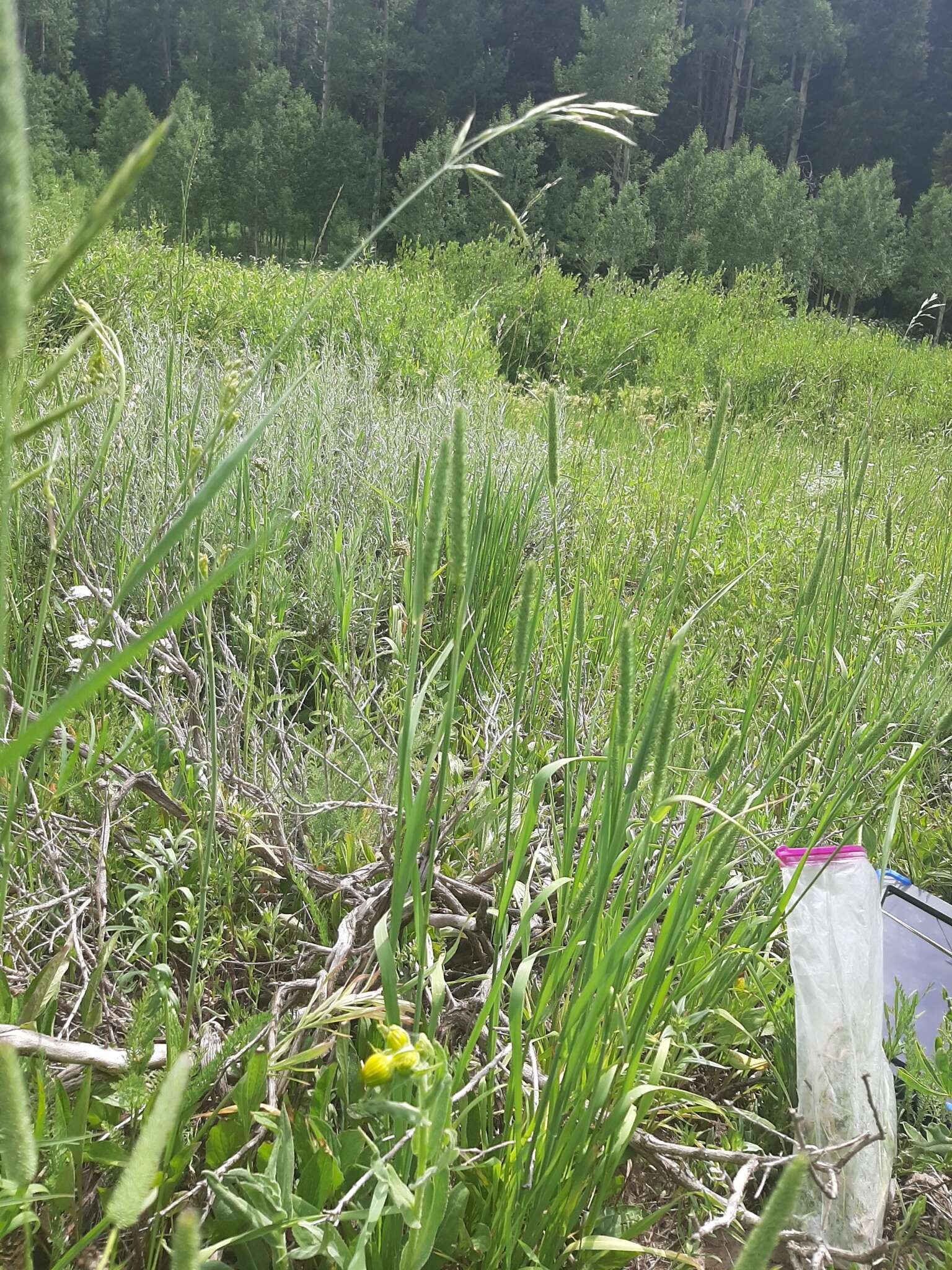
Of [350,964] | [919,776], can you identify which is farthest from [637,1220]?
[919,776]

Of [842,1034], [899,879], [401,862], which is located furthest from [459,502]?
[899,879]

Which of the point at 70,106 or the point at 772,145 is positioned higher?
the point at 772,145

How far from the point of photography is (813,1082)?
92 cm

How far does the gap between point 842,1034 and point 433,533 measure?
31.5 inches

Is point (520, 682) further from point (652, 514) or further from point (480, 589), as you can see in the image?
point (652, 514)

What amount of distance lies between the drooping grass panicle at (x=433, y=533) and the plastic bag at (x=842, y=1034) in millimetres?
554

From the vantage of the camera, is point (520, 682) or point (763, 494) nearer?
point (520, 682)

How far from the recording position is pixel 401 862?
2.01ft

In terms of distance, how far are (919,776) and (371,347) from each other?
163 inches

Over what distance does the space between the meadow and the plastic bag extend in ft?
0.16

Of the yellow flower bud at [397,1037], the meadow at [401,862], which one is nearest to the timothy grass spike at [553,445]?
the meadow at [401,862]

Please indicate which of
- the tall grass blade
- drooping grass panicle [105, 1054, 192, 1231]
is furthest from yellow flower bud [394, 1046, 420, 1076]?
the tall grass blade

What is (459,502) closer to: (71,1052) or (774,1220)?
(774,1220)

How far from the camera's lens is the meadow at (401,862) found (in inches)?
23.7
